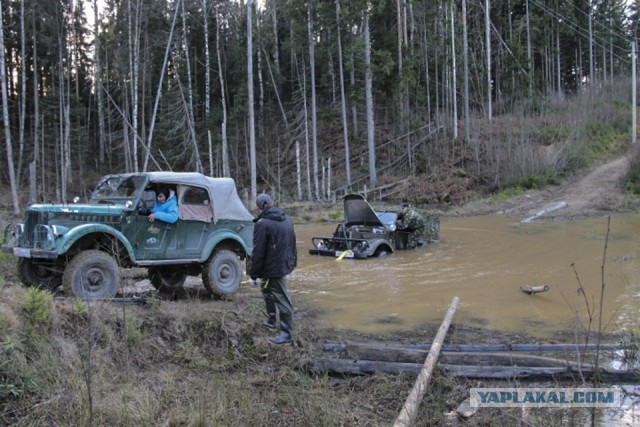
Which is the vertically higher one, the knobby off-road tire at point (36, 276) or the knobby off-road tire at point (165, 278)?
the knobby off-road tire at point (36, 276)

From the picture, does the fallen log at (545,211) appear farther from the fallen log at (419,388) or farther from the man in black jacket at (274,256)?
the man in black jacket at (274,256)

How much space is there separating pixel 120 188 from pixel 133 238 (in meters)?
1.07

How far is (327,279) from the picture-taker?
39.0ft

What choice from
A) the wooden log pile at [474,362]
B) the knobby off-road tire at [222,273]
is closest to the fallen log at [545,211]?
the knobby off-road tire at [222,273]

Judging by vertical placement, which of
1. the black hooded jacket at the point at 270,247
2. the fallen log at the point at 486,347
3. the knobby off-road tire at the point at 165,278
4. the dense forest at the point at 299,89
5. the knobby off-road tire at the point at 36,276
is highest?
the dense forest at the point at 299,89

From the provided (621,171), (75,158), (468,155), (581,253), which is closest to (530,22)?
(468,155)

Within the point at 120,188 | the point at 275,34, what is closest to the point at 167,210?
the point at 120,188

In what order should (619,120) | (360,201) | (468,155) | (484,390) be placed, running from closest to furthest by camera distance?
(484,390), (360,201), (468,155), (619,120)

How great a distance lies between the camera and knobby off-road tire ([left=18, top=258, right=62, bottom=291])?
785 centimetres

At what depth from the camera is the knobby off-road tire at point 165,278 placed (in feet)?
30.3

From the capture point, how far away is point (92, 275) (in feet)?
24.2

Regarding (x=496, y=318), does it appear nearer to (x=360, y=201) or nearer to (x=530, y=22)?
(x=360, y=201)

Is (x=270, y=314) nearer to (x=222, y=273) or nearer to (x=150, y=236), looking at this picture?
(x=222, y=273)

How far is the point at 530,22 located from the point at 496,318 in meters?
39.7
